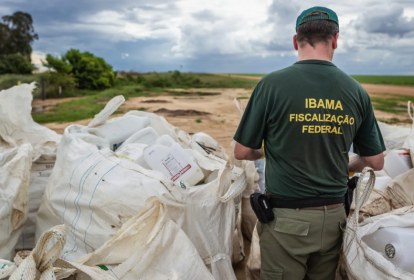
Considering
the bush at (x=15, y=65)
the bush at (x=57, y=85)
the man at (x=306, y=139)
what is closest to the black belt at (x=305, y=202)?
the man at (x=306, y=139)

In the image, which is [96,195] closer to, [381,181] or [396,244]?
[396,244]

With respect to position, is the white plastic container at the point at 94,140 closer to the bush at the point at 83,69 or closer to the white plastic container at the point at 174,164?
the white plastic container at the point at 174,164

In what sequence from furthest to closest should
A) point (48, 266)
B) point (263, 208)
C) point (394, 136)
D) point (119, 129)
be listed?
point (394, 136)
point (119, 129)
point (263, 208)
point (48, 266)

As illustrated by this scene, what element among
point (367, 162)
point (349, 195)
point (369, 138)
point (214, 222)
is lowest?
point (214, 222)

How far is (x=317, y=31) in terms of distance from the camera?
1475mm

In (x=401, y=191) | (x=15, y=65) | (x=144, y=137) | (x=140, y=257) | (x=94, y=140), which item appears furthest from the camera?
(x=15, y=65)

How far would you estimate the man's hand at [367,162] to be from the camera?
1.67 meters

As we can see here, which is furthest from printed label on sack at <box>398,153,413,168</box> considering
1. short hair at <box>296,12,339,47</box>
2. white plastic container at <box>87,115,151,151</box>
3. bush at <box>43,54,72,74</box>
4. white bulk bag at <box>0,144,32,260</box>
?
bush at <box>43,54,72,74</box>

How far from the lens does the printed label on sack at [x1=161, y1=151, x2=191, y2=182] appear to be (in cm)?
207

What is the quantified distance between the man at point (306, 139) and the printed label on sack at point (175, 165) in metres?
0.54

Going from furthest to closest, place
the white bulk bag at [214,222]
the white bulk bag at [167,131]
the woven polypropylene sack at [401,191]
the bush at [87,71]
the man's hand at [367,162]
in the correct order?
the bush at [87,71], the white bulk bag at [167,131], the woven polypropylene sack at [401,191], the white bulk bag at [214,222], the man's hand at [367,162]

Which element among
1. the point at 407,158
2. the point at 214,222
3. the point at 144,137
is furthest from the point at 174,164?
the point at 407,158

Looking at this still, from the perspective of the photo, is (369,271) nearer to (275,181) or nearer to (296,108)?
(275,181)

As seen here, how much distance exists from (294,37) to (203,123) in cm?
827
